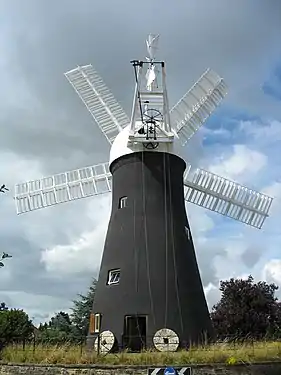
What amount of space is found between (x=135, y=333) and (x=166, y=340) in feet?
4.42

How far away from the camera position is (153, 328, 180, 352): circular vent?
16.9 meters

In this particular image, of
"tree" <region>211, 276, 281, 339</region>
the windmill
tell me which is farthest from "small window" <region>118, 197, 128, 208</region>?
"tree" <region>211, 276, 281, 339</region>

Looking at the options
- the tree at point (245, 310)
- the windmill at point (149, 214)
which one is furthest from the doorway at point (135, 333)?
the tree at point (245, 310)

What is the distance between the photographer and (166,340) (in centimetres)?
1709

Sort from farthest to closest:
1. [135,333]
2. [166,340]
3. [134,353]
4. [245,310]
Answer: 1. [245,310]
2. [135,333]
3. [166,340]
4. [134,353]

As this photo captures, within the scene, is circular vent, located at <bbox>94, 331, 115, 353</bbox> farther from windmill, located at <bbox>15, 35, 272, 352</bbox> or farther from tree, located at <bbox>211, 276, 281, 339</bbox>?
tree, located at <bbox>211, 276, 281, 339</bbox>

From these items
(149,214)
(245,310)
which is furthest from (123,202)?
(245,310)

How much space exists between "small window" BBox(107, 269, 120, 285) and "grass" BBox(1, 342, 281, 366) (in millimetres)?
2989

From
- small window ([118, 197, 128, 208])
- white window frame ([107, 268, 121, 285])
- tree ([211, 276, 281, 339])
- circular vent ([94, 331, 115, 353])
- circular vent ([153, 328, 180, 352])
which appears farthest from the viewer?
tree ([211, 276, 281, 339])

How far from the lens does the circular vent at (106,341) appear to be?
17.4 meters

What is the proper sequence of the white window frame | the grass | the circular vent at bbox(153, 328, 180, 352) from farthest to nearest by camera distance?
the white window frame, the circular vent at bbox(153, 328, 180, 352), the grass

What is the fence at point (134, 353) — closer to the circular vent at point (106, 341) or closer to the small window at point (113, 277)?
the circular vent at point (106, 341)

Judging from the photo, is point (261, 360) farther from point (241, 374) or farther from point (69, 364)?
point (69, 364)

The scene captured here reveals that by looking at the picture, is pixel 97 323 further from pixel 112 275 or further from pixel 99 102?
pixel 99 102
